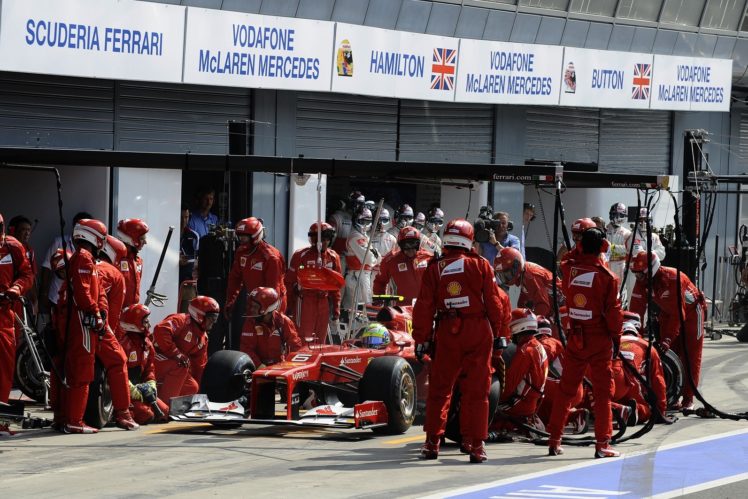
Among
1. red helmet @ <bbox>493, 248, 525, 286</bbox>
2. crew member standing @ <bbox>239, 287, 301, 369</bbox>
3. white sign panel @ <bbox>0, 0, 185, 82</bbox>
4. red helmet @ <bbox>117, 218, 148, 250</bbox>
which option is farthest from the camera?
white sign panel @ <bbox>0, 0, 185, 82</bbox>

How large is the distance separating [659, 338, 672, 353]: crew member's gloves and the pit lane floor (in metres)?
1.17

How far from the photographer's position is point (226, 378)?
A: 12.8 metres

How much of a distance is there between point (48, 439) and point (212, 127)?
8.16 meters

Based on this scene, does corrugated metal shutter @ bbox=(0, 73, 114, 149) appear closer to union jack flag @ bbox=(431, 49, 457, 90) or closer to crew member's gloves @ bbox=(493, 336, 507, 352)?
union jack flag @ bbox=(431, 49, 457, 90)

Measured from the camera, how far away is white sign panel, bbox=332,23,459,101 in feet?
67.4

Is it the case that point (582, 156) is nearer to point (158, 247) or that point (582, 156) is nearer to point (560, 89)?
point (560, 89)

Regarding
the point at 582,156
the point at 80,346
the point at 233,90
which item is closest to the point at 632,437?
the point at 80,346

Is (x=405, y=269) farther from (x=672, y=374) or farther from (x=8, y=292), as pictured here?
(x=8, y=292)

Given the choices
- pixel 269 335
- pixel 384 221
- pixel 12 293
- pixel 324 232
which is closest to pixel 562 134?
pixel 384 221

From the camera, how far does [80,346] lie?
41.0 ft

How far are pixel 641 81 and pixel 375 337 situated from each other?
47.3ft

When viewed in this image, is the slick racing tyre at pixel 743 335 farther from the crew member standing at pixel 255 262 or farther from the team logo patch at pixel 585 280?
the team logo patch at pixel 585 280

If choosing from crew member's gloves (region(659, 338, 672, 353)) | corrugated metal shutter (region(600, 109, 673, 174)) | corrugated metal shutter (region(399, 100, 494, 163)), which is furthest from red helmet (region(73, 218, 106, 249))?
corrugated metal shutter (region(600, 109, 673, 174))

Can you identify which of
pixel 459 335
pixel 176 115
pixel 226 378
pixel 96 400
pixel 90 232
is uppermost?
pixel 176 115
